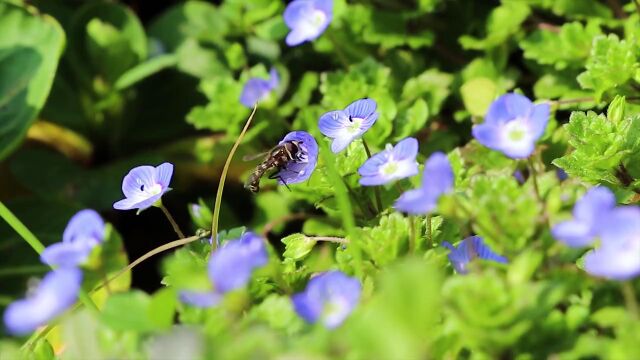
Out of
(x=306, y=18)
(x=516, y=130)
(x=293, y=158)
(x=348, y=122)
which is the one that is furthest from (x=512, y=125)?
(x=306, y=18)

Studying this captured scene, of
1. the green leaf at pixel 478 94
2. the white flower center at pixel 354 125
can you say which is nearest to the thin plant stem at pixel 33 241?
the white flower center at pixel 354 125

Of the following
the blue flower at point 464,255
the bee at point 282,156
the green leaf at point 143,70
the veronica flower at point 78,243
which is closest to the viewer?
the veronica flower at point 78,243

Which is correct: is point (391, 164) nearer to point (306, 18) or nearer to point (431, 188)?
point (431, 188)

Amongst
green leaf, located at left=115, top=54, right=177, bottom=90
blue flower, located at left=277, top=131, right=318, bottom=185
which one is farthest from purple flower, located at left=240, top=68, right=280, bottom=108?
blue flower, located at left=277, top=131, right=318, bottom=185

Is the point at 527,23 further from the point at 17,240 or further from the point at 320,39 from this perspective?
the point at 17,240

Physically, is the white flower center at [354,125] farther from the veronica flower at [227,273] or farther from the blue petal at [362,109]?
the veronica flower at [227,273]

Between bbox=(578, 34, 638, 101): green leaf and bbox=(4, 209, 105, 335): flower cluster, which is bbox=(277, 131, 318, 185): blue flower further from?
bbox=(578, 34, 638, 101): green leaf

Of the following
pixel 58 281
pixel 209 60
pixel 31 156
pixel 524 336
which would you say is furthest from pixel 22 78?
pixel 524 336
